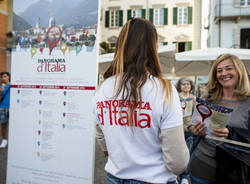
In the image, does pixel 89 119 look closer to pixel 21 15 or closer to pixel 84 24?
pixel 84 24

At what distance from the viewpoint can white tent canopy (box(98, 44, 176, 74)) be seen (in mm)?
6406

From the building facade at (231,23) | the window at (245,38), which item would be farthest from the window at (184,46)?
the window at (245,38)

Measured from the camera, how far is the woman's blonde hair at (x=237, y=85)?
6.12 ft

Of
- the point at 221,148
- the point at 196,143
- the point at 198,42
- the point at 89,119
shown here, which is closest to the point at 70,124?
the point at 89,119

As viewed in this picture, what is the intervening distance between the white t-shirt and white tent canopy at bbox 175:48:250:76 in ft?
15.9

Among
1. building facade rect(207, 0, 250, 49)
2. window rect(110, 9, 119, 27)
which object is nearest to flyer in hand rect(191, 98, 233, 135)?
building facade rect(207, 0, 250, 49)

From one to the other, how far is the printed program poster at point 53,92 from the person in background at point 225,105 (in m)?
0.99

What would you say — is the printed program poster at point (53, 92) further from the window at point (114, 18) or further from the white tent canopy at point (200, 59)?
the window at point (114, 18)

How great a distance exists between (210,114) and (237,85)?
545mm

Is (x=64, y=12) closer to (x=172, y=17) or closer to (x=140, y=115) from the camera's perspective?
(x=140, y=115)

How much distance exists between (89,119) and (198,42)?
18845 mm

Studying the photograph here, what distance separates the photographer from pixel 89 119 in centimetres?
227

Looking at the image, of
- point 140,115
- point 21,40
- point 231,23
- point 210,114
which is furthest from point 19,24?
point 231,23

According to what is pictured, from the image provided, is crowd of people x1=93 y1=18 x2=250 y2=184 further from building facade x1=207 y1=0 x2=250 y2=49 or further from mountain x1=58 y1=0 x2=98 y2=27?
building facade x1=207 y1=0 x2=250 y2=49
